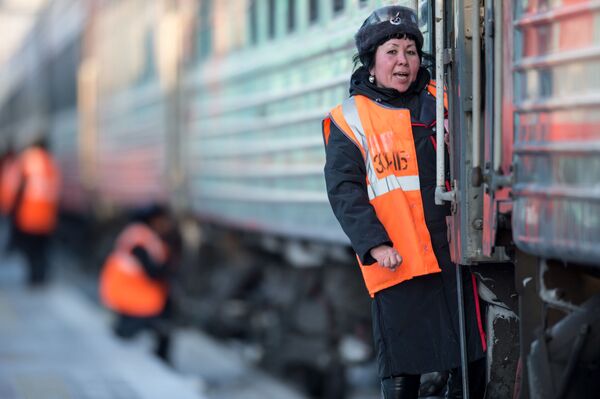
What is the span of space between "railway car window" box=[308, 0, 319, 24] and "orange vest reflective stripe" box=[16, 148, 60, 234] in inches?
292

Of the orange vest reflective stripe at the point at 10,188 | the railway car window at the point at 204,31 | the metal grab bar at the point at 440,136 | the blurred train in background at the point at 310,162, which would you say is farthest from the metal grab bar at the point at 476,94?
the orange vest reflective stripe at the point at 10,188

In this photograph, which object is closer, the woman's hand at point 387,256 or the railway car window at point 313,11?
the woman's hand at point 387,256

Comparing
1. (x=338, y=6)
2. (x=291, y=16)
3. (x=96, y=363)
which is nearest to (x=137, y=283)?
(x=96, y=363)

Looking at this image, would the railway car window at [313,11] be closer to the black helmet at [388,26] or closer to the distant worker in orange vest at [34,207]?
the black helmet at [388,26]

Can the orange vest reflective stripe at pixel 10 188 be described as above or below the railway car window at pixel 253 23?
below

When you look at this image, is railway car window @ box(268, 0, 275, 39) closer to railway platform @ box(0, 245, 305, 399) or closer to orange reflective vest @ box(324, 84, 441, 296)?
railway platform @ box(0, 245, 305, 399)

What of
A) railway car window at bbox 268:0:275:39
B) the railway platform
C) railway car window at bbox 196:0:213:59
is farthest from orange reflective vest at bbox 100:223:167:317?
railway car window at bbox 268:0:275:39

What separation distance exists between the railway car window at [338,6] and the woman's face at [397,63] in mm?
1671

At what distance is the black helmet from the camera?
3836 mm

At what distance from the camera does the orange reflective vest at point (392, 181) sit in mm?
3785

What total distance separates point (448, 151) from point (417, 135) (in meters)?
0.12

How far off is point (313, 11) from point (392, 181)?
2.54 metres

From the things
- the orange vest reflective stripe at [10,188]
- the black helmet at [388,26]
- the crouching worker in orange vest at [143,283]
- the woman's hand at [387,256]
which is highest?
the black helmet at [388,26]

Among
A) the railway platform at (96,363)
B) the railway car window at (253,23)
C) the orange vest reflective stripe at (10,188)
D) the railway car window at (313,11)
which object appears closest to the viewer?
the railway car window at (313,11)
